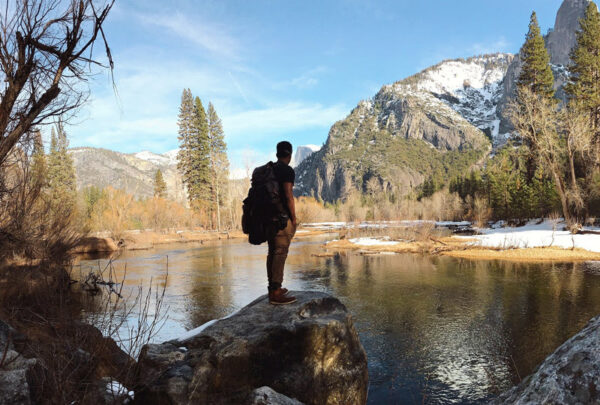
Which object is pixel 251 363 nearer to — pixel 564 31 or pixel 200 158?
pixel 200 158

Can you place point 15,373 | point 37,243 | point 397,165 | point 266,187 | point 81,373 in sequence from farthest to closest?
point 397,165 < point 37,243 < point 266,187 < point 81,373 < point 15,373

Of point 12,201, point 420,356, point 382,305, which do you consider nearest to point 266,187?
point 420,356

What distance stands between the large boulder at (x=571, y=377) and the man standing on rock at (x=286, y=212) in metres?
2.90

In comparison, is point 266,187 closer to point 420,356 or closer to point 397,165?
point 420,356

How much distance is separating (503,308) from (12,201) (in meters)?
14.8

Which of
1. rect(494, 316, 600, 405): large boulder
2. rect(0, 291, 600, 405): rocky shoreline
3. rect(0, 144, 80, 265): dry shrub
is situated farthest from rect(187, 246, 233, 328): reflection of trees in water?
rect(494, 316, 600, 405): large boulder

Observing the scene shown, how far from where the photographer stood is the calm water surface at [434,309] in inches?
284

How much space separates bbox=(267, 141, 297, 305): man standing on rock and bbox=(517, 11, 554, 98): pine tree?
43.0m

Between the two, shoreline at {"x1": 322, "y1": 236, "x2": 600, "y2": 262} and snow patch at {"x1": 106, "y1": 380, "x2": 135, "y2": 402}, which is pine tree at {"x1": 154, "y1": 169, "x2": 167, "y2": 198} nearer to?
shoreline at {"x1": 322, "y1": 236, "x2": 600, "y2": 262}

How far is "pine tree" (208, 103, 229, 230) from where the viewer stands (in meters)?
62.1

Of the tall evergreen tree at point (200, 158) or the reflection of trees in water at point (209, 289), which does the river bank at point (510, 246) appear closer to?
the reflection of trees in water at point (209, 289)

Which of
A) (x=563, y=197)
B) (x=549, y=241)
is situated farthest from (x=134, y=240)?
(x=563, y=197)

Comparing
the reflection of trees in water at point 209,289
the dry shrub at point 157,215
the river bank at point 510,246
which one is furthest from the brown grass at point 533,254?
the dry shrub at point 157,215

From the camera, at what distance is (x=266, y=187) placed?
4480mm
